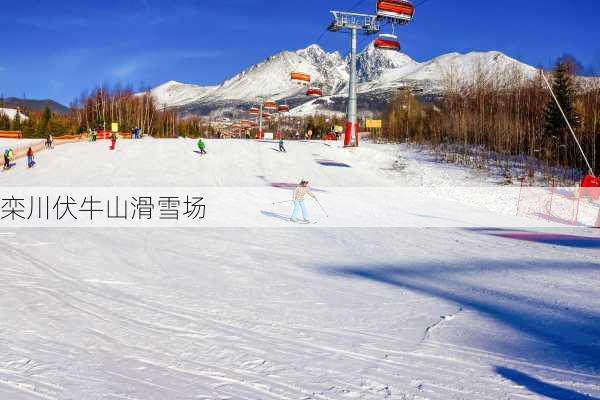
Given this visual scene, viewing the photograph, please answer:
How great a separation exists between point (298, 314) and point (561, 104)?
39.2 meters

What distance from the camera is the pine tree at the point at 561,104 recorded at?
3612cm

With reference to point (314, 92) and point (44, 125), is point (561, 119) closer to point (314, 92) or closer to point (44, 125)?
point (314, 92)

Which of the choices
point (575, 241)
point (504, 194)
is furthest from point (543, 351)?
point (504, 194)

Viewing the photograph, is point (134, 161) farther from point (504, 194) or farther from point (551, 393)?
point (551, 393)

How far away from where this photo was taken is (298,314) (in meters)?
6.55

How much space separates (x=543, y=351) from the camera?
5.20 m

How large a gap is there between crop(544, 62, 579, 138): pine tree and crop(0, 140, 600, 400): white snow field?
81.4 ft

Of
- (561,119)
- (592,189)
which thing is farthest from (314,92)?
(592,189)

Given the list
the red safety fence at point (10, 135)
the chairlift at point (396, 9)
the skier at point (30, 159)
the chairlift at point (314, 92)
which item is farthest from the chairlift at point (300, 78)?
the red safety fence at point (10, 135)

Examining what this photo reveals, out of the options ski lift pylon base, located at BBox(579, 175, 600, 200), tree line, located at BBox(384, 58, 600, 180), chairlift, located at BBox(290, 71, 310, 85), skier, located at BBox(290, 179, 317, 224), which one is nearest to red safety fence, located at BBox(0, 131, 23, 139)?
chairlift, located at BBox(290, 71, 310, 85)

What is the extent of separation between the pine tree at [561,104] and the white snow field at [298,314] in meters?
24.8

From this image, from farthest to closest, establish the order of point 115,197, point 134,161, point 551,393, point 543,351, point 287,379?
point 134,161
point 115,197
point 543,351
point 287,379
point 551,393

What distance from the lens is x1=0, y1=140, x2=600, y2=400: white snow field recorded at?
4449 mm

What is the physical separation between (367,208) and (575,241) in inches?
296
